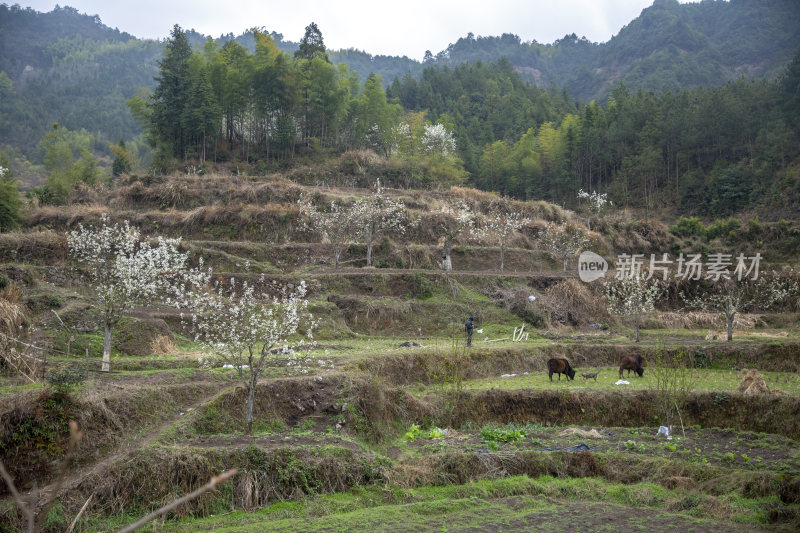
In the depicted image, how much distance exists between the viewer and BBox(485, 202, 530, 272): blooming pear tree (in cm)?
4197

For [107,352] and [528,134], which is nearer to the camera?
[107,352]

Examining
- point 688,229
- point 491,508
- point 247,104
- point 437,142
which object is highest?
point 247,104

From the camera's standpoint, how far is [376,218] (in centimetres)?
4103

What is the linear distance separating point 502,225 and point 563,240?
566cm

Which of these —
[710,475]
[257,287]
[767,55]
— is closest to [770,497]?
[710,475]

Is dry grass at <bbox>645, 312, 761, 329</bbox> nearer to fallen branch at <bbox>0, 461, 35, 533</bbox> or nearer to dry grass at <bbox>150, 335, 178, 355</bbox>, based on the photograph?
dry grass at <bbox>150, 335, 178, 355</bbox>

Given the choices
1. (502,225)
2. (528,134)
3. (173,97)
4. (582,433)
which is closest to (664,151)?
(528,134)

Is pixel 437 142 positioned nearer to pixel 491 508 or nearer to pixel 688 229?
pixel 688 229

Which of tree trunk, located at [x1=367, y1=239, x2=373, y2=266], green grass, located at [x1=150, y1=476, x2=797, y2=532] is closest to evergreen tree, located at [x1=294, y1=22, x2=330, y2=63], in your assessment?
tree trunk, located at [x1=367, y1=239, x2=373, y2=266]

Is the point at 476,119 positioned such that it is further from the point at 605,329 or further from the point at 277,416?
the point at 277,416

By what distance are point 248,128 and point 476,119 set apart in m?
45.4

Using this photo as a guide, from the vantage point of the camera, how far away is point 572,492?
1387cm

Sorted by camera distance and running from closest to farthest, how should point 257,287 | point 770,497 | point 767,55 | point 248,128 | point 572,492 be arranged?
point 770,497 → point 572,492 → point 257,287 → point 248,128 → point 767,55

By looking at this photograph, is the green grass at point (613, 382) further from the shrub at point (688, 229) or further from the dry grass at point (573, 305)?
the shrub at point (688, 229)
